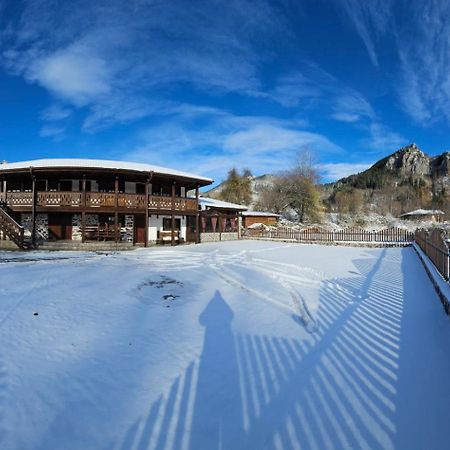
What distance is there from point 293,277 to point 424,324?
4.45 m

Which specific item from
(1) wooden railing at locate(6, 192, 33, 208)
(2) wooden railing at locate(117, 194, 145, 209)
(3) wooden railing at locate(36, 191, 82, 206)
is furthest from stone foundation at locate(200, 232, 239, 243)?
(1) wooden railing at locate(6, 192, 33, 208)

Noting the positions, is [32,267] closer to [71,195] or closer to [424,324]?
[71,195]

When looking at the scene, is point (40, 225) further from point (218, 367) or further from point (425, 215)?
point (425, 215)

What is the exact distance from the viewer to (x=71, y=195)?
17469mm

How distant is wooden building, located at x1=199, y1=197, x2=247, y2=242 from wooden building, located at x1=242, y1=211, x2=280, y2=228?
7.61 m

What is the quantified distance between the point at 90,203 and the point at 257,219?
27.1 metres

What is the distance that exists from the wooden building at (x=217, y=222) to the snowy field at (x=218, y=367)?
17302 mm

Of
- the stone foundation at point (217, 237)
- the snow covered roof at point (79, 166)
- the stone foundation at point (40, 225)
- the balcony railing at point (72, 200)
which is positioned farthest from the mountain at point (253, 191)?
the stone foundation at point (40, 225)

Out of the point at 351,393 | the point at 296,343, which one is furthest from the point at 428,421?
the point at 296,343

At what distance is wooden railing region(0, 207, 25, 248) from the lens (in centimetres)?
1577

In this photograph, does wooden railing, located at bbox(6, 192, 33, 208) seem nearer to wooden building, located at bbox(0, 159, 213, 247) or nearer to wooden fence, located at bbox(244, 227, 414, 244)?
wooden building, located at bbox(0, 159, 213, 247)

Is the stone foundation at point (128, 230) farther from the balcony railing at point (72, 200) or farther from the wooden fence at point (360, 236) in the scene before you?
the wooden fence at point (360, 236)

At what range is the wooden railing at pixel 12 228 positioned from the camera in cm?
1577

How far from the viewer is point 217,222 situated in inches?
1180
